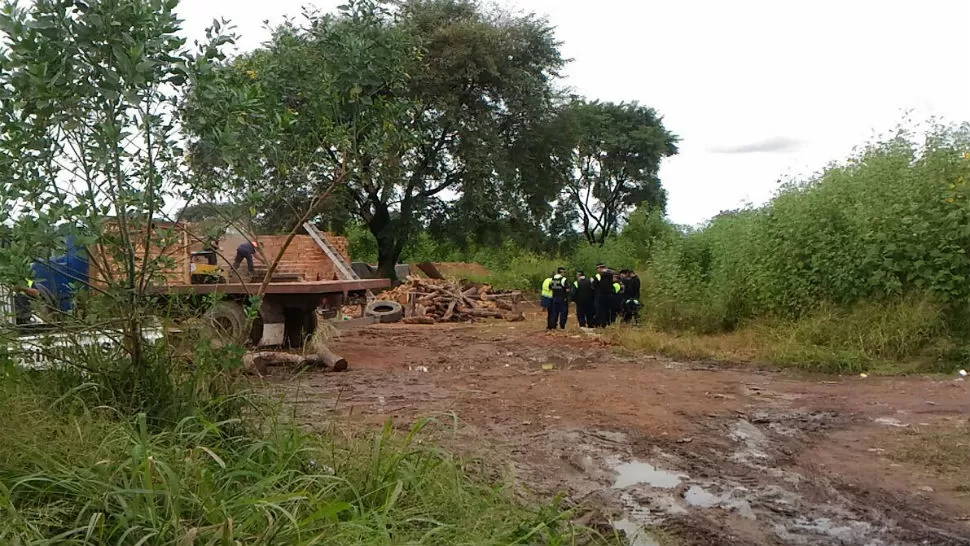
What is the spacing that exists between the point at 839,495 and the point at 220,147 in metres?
4.76

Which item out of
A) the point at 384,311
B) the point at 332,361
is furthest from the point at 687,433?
the point at 384,311

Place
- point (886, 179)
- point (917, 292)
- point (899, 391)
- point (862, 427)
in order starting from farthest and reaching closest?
point (886, 179) < point (917, 292) < point (899, 391) < point (862, 427)

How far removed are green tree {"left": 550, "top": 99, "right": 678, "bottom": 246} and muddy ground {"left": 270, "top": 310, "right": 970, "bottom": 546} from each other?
29.3m

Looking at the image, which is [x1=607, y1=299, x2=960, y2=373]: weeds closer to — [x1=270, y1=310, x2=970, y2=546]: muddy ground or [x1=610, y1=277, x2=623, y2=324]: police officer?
[x1=270, y1=310, x2=970, y2=546]: muddy ground

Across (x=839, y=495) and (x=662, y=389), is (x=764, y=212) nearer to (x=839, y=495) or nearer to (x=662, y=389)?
(x=662, y=389)

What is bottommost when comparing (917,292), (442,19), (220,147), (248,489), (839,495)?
(839,495)

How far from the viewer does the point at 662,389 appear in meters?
10.1

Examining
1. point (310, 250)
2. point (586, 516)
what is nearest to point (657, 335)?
point (310, 250)

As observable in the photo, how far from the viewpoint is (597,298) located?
1738 centimetres

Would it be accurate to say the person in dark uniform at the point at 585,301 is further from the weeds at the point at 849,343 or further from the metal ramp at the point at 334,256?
the metal ramp at the point at 334,256

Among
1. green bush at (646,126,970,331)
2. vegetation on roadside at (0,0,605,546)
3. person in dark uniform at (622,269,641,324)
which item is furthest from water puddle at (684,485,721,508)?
person in dark uniform at (622,269,641,324)

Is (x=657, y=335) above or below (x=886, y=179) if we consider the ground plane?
below

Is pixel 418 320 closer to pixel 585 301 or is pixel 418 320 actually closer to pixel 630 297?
pixel 585 301

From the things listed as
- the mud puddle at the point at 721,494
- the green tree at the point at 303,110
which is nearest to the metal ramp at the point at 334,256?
the green tree at the point at 303,110
